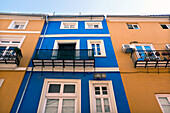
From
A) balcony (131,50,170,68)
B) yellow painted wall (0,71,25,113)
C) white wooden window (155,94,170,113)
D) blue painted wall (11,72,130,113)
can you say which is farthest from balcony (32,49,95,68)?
white wooden window (155,94,170,113)

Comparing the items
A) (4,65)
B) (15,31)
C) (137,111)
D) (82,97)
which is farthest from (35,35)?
(137,111)

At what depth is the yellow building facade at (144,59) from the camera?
603cm

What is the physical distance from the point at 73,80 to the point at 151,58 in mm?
4971

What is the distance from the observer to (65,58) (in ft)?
24.1

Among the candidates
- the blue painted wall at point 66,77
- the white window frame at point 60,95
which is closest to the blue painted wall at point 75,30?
the blue painted wall at point 66,77

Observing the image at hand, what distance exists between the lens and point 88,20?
12.3 meters

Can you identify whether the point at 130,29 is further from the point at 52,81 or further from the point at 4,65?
the point at 4,65

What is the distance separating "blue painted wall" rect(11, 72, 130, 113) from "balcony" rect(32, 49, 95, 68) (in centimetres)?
59

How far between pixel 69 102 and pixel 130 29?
800 cm

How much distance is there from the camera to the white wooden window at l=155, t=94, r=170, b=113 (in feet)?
19.0

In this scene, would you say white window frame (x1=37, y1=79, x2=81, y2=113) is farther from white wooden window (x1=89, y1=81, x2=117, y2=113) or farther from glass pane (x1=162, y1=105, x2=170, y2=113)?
glass pane (x1=162, y1=105, x2=170, y2=113)

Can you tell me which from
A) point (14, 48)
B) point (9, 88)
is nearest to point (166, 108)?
point (9, 88)

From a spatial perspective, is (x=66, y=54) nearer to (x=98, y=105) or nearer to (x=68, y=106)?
(x=68, y=106)

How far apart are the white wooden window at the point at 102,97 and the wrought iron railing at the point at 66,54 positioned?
1679 millimetres
